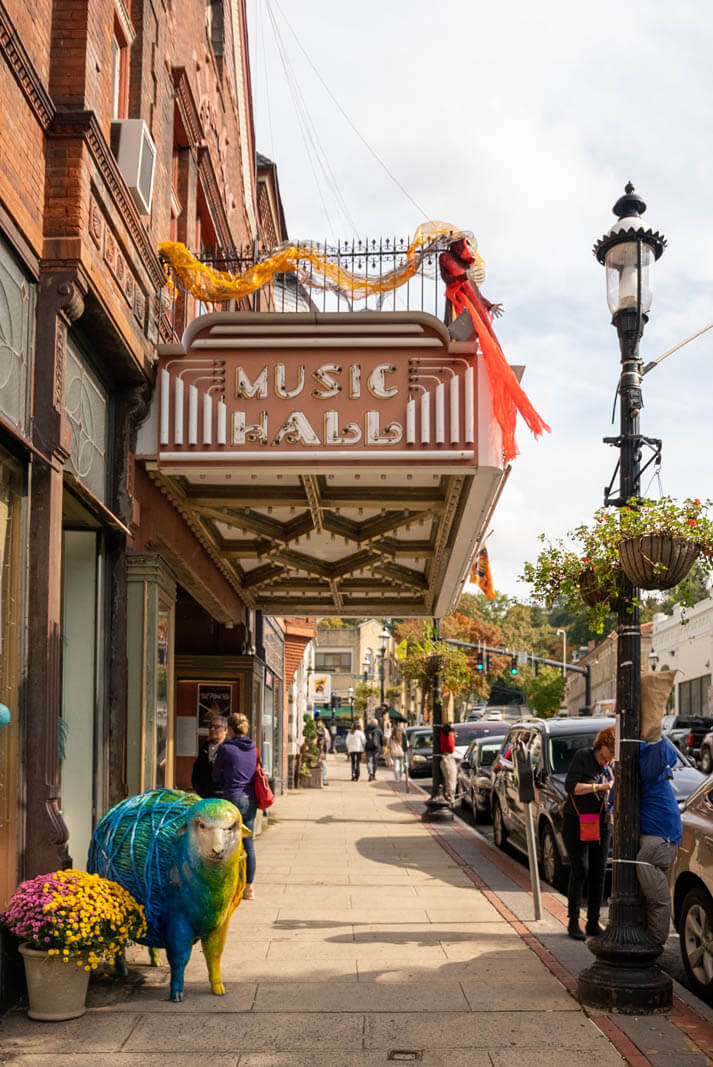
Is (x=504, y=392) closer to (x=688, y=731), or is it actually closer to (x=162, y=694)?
(x=162, y=694)

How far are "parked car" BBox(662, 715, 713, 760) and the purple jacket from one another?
22.2 m

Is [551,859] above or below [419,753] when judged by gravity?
above

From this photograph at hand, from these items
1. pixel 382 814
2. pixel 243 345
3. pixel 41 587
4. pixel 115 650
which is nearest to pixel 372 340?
pixel 243 345

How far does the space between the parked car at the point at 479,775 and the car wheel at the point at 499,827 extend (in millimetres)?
3111

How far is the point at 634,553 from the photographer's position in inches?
292

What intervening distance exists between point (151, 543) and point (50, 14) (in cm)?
440

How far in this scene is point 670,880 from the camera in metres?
8.32

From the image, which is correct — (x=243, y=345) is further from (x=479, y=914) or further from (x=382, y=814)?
(x=382, y=814)

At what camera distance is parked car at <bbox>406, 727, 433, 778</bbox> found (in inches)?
1334

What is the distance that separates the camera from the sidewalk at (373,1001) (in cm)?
610

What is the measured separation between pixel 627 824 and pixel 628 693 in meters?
0.84

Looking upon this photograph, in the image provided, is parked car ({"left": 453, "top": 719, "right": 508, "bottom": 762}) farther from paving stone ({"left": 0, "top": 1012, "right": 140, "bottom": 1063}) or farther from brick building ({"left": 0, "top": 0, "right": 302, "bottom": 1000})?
paving stone ({"left": 0, "top": 1012, "right": 140, "bottom": 1063})

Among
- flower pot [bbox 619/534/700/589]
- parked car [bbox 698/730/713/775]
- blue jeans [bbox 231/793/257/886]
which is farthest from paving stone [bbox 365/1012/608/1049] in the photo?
parked car [bbox 698/730/713/775]

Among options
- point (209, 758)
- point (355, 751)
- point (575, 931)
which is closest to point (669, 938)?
point (575, 931)
